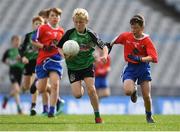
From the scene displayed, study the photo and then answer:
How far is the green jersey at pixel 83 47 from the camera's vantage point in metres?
12.7

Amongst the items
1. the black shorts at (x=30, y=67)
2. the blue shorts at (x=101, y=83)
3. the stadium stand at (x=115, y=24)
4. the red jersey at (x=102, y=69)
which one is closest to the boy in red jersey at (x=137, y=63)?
the black shorts at (x=30, y=67)

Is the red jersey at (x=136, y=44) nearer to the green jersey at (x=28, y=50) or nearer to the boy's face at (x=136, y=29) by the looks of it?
the boy's face at (x=136, y=29)

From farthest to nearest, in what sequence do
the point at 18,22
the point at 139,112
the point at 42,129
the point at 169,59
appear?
1. the point at 18,22
2. the point at 169,59
3. the point at 139,112
4. the point at 42,129

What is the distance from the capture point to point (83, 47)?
12.7 m

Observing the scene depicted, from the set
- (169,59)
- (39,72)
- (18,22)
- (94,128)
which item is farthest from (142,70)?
(18,22)

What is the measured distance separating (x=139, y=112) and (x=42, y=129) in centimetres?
1030

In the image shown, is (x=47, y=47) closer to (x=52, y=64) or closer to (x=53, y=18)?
(x=52, y=64)

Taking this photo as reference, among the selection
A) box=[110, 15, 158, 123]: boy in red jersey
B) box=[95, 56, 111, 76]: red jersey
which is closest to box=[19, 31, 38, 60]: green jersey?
box=[110, 15, 158, 123]: boy in red jersey

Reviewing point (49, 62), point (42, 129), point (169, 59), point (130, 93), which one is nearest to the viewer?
point (42, 129)

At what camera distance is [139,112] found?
20.9m

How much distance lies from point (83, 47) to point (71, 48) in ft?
1.54

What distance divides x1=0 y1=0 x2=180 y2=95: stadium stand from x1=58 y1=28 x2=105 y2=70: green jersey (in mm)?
12955

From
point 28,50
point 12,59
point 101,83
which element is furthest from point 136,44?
point 101,83

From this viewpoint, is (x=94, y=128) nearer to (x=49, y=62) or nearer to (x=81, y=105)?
(x=49, y=62)
